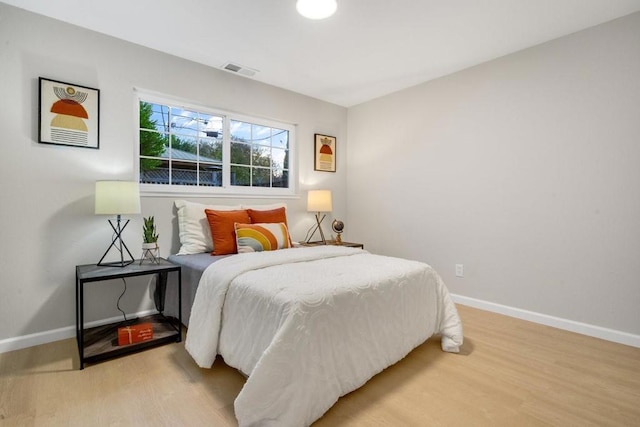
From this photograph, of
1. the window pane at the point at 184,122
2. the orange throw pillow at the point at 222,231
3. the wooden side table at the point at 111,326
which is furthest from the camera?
the window pane at the point at 184,122

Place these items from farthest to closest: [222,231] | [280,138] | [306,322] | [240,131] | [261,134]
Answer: [280,138] < [261,134] < [240,131] < [222,231] < [306,322]

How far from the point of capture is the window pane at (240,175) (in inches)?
132

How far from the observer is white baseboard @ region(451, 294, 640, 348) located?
7.50 feet

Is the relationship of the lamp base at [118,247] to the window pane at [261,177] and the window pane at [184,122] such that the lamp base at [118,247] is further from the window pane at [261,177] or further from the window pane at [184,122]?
the window pane at [261,177]

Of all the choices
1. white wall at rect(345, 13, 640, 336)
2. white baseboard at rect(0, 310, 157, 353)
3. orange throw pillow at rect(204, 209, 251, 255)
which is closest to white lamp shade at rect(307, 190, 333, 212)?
white wall at rect(345, 13, 640, 336)

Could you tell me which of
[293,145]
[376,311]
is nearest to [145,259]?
[376,311]

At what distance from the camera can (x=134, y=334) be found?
2.15 metres

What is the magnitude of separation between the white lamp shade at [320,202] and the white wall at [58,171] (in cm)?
151

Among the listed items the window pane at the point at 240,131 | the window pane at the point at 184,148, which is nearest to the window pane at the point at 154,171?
the window pane at the point at 184,148

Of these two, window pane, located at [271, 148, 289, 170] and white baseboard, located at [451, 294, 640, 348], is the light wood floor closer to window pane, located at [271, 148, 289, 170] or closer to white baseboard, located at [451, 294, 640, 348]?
white baseboard, located at [451, 294, 640, 348]

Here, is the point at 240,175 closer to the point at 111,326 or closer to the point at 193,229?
the point at 193,229

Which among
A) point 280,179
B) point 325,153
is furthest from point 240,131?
point 325,153

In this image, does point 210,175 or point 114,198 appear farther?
point 210,175

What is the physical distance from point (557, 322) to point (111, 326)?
3.57m
